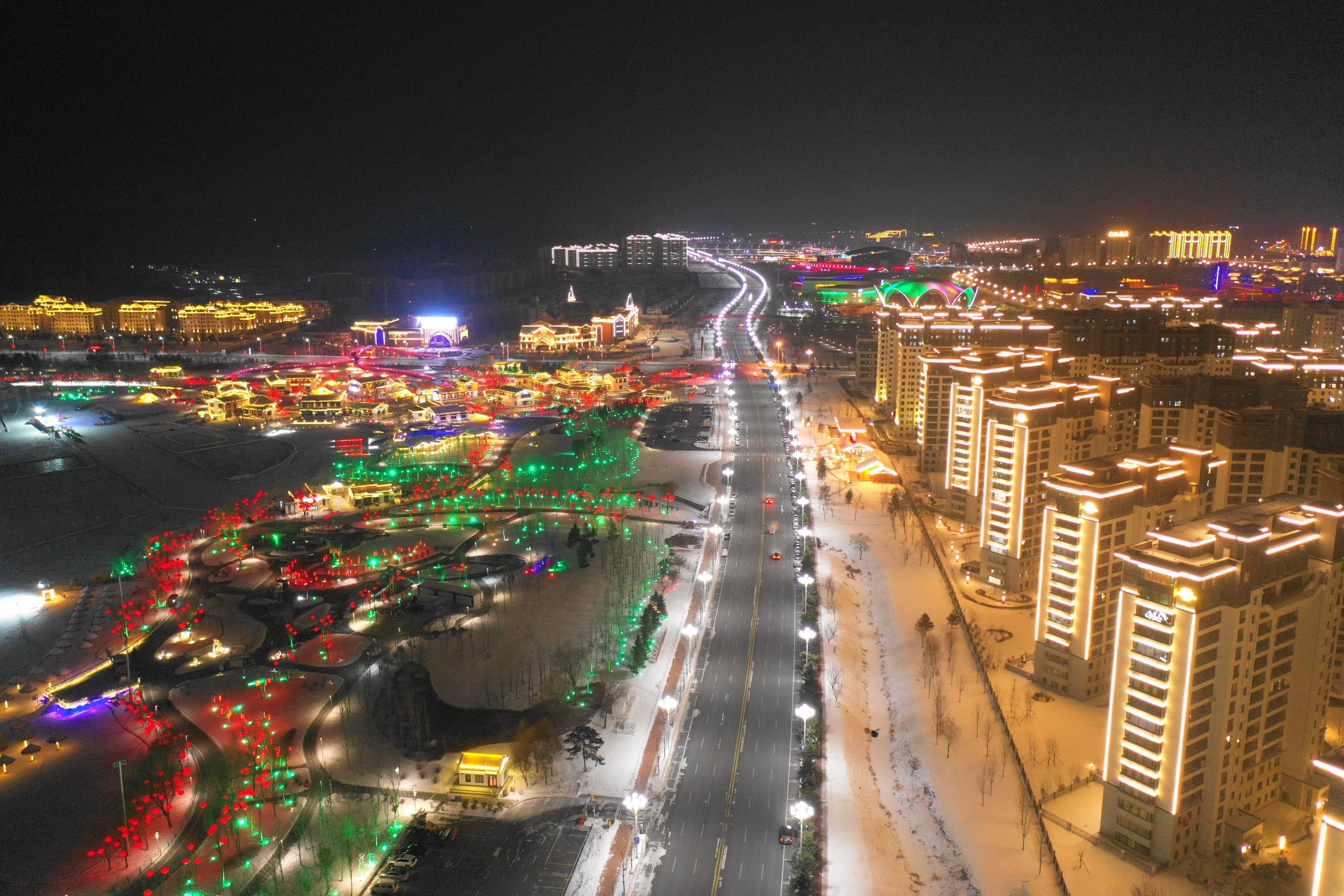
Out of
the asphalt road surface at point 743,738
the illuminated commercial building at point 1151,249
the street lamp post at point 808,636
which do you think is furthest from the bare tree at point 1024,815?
the illuminated commercial building at point 1151,249

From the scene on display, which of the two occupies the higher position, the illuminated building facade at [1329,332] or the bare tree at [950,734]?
the illuminated building facade at [1329,332]

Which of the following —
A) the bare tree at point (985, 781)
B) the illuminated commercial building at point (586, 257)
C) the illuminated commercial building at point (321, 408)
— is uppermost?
the illuminated commercial building at point (586, 257)

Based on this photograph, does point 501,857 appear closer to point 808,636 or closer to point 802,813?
point 802,813

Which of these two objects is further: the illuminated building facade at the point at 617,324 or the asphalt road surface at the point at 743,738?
the illuminated building facade at the point at 617,324

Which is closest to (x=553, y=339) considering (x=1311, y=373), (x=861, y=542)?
(x=861, y=542)

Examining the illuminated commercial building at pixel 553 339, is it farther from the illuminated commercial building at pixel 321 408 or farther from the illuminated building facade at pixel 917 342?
the illuminated building facade at pixel 917 342

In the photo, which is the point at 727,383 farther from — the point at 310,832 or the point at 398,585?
the point at 310,832
